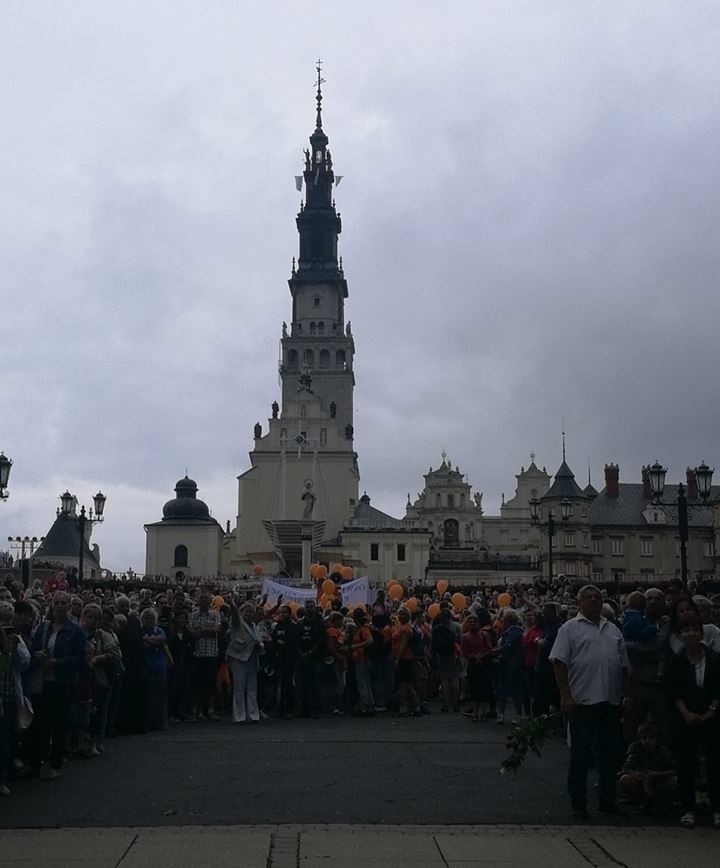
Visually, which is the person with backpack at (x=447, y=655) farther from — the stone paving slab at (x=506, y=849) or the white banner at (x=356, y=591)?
the stone paving slab at (x=506, y=849)

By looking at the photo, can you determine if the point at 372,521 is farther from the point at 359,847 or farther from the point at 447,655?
the point at 359,847

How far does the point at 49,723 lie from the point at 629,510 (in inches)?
3326

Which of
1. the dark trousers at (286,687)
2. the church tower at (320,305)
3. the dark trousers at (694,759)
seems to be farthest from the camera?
the church tower at (320,305)

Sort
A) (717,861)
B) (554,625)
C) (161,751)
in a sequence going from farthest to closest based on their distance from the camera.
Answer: (554,625) → (161,751) → (717,861)

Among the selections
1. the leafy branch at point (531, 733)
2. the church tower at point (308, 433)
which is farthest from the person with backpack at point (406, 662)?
the church tower at point (308, 433)

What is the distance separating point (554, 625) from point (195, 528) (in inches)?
3359

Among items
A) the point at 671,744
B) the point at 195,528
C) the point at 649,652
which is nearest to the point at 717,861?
the point at 671,744

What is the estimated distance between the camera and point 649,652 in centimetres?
1049

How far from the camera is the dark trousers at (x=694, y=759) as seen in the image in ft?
31.1

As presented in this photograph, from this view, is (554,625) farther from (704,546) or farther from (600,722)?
(704,546)

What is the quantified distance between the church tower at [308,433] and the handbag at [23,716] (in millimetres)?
71854

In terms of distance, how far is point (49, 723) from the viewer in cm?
1215

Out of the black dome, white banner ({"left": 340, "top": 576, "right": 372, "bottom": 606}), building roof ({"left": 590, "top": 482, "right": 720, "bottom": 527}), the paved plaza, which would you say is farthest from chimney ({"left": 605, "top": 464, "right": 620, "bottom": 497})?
the paved plaza

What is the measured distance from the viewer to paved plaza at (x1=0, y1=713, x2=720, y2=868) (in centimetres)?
822
